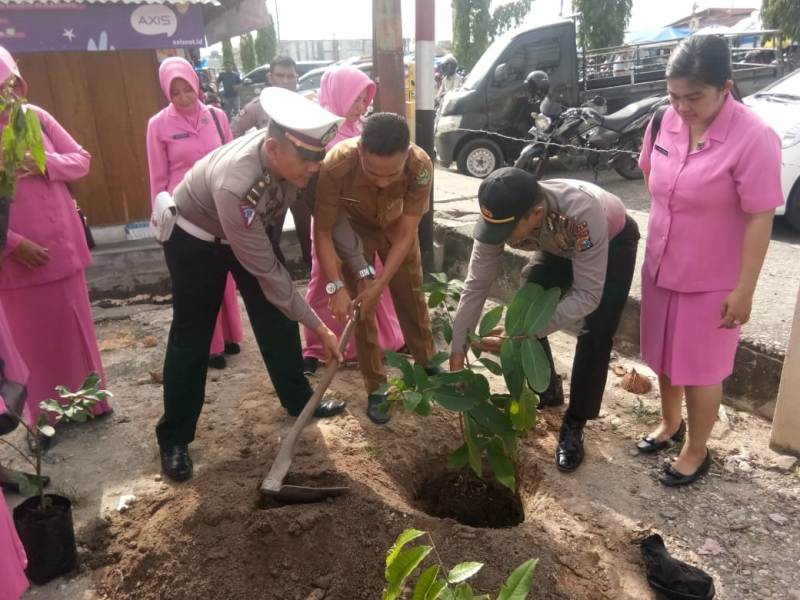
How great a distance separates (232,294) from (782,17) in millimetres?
15956

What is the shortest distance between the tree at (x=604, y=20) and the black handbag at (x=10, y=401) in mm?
18127

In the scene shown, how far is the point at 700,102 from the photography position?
2.18 meters

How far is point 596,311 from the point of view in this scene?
8.55ft

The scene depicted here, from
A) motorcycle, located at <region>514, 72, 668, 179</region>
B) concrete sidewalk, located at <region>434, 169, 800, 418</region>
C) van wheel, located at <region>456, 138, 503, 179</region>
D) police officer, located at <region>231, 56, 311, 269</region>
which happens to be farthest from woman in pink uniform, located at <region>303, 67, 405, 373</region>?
van wheel, located at <region>456, 138, 503, 179</region>

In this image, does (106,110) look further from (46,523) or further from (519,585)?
(519,585)

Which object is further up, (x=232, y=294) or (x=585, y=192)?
(x=585, y=192)

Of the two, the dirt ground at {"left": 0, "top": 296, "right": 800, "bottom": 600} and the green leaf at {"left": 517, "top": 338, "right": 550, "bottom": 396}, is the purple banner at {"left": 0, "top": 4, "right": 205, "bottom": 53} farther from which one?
the green leaf at {"left": 517, "top": 338, "right": 550, "bottom": 396}

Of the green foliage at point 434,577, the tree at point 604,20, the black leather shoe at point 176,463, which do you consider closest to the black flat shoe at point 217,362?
the black leather shoe at point 176,463

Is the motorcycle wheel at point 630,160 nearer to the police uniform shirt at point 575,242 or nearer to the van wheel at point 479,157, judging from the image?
the van wheel at point 479,157

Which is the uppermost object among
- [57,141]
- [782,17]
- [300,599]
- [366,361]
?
[782,17]

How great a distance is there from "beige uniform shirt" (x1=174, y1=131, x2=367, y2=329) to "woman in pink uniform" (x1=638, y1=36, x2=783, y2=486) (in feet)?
4.48

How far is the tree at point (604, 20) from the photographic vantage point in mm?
17516

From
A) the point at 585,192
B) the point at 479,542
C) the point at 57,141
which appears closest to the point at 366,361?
the point at 479,542

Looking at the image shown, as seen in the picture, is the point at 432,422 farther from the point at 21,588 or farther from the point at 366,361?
the point at 21,588
